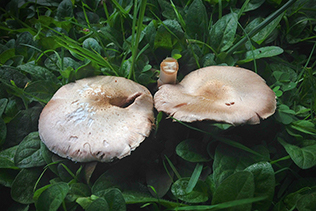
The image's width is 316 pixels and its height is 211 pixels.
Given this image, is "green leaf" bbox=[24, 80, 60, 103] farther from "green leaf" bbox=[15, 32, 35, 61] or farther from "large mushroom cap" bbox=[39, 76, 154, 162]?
"green leaf" bbox=[15, 32, 35, 61]

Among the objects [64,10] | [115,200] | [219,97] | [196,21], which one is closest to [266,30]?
[196,21]

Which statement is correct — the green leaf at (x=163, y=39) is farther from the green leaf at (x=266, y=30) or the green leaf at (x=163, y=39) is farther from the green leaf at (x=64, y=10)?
the green leaf at (x=64, y=10)

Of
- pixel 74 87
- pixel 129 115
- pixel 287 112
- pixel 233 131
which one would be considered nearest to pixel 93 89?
pixel 74 87

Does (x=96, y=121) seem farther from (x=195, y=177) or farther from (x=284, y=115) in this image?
(x=284, y=115)

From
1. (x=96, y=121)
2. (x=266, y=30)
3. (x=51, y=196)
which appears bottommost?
(x=51, y=196)

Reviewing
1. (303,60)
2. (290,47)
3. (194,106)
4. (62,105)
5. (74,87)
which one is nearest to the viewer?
(194,106)

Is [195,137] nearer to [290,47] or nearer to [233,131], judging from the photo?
[233,131]
